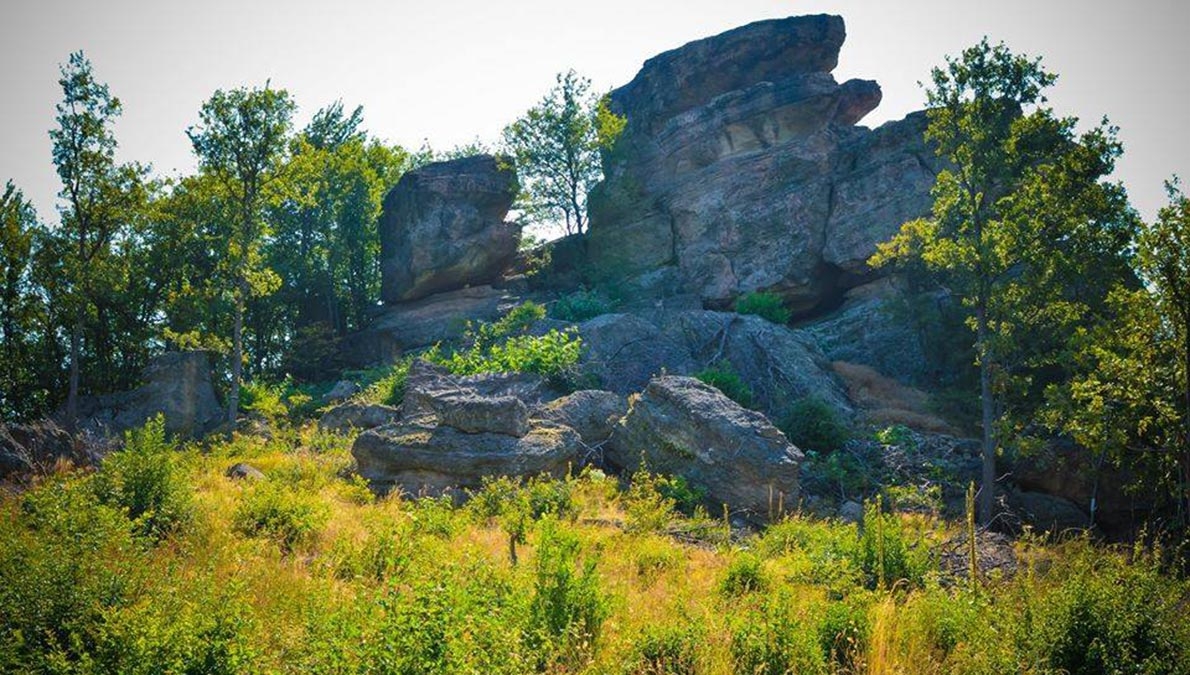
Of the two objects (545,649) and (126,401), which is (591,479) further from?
(126,401)

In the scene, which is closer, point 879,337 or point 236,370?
point 236,370

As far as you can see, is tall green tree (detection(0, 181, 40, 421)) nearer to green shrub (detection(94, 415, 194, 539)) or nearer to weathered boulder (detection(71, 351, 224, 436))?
weathered boulder (detection(71, 351, 224, 436))

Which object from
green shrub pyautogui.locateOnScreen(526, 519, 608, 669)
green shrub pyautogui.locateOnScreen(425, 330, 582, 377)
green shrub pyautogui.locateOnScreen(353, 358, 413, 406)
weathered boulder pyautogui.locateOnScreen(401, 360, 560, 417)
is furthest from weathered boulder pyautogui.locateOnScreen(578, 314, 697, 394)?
green shrub pyautogui.locateOnScreen(526, 519, 608, 669)

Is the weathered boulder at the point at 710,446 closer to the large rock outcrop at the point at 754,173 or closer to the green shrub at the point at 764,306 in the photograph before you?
the green shrub at the point at 764,306

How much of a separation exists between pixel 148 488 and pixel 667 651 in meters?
7.54

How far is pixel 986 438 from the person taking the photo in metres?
16.0

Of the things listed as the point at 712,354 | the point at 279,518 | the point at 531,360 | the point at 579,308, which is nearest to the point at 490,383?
the point at 531,360

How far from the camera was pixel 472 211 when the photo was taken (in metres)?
35.3

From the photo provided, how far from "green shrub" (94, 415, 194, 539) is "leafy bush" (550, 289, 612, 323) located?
20.2 metres

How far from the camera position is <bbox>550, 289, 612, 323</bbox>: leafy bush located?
30.5 meters

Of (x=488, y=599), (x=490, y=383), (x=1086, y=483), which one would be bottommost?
(x=1086, y=483)

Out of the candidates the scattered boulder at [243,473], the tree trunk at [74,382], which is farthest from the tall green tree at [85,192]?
the scattered boulder at [243,473]

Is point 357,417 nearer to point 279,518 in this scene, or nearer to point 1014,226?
point 279,518

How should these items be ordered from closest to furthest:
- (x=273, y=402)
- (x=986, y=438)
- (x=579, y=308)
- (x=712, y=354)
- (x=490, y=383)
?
(x=986, y=438) → (x=490, y=383) → (x=712, y=354) → (x=273, y=402) → (x=579, y=308)
